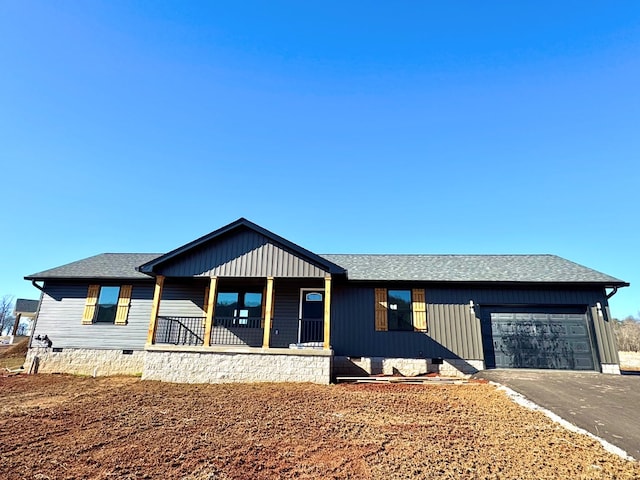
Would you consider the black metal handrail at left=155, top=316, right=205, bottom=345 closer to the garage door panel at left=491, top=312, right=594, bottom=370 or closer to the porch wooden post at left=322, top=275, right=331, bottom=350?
the porch wooden post at left=322, top=275, right=331, bottom=350

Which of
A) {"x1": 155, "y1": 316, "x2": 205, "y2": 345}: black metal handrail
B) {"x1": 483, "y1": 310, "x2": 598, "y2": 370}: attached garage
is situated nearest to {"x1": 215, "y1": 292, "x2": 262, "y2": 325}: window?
{"x1": 155, "y1": 316, "x2": 205, "y2": 345}: black metal handrail

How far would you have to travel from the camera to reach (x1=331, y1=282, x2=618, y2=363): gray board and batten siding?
12250 millimetres

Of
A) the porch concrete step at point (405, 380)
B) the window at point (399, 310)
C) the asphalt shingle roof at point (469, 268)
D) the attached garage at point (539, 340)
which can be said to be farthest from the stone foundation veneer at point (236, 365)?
the attached garage at point (539, 340)

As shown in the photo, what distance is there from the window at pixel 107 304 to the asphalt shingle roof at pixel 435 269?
58 centimetres

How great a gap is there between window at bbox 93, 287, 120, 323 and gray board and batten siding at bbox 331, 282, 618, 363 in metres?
8.46

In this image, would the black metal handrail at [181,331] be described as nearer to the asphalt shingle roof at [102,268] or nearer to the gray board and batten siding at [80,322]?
the gray board and batten siding at [80,322]

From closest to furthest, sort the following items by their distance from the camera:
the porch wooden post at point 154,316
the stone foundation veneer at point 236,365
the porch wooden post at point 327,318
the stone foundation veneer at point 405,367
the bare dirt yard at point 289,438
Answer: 1. the bare dirt yard at point 289,438
2. the stone foundation veneer at point 236,365
3. the porch wooden post at point 327,318
4. the porch wooden post at point 154,316
5. the stone foundation veneer at point 405,367

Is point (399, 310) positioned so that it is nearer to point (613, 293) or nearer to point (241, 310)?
point (241, 310)

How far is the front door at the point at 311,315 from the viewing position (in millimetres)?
12875

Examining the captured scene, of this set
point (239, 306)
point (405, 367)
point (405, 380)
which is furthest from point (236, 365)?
point (405, 367)

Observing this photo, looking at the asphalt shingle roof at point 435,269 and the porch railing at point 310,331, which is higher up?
the asphalt shingle roof at point 435,269

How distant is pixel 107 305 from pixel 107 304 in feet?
0.13

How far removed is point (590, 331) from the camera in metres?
12.1

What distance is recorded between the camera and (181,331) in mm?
13016
